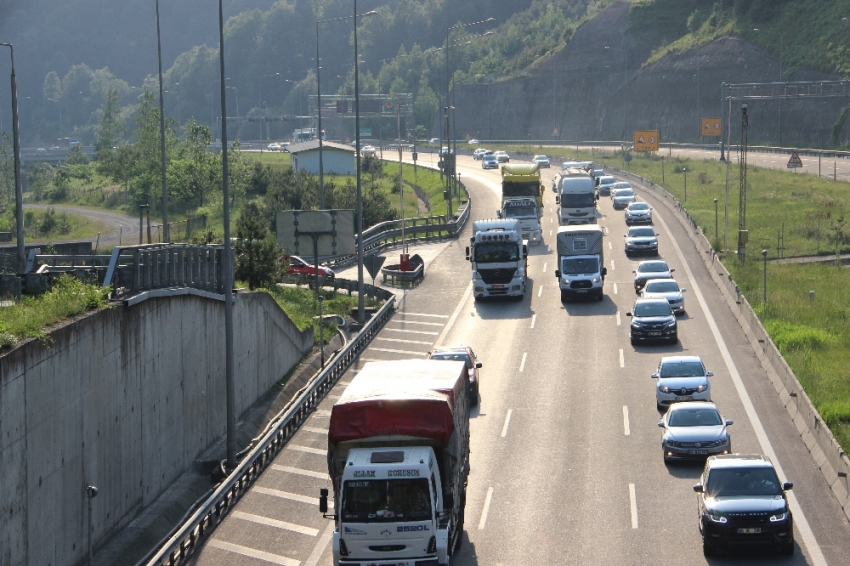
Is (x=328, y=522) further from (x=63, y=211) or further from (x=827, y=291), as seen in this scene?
(x=63, y=211)

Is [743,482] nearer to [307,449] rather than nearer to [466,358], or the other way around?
[307,449]

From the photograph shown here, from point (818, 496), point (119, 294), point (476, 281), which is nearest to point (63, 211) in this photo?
point (476, 281)

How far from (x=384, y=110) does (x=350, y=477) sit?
14057cm

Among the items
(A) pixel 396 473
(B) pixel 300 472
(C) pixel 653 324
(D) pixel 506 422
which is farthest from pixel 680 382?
(A) pixel 396 473

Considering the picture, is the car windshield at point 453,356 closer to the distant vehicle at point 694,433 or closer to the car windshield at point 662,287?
the distant vehicle at point 694,433

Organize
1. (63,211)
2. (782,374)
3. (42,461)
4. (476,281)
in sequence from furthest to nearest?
(63,211)
(476,281)
(782,374)
(42,461)

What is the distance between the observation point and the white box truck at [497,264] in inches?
1850

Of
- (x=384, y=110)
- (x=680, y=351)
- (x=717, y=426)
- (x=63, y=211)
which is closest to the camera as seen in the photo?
(x=717, y=426)

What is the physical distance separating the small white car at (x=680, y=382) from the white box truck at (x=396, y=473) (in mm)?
11087

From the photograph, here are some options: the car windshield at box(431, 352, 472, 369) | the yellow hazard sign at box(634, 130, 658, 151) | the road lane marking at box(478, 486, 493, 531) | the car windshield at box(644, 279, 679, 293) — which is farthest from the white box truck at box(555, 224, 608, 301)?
the yellow hazard sign at box(634, 130, 658, 151)

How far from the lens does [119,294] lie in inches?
1034

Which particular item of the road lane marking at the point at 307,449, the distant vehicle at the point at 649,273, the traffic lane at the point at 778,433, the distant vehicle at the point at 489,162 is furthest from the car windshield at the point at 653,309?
the distant vehicle at the point at 489,162

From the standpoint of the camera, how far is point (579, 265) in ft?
152

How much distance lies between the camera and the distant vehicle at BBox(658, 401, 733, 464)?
2548cm
